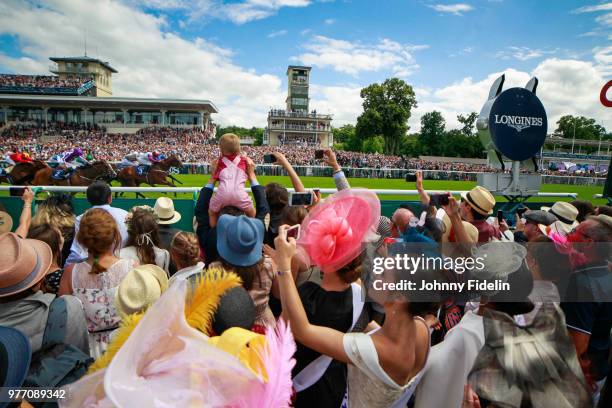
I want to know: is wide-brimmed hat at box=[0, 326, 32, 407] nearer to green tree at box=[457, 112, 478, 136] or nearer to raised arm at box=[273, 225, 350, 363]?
raised arm at box=[273, 225, 350, 363]

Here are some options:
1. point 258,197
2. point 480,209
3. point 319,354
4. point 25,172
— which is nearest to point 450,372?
point 319,354

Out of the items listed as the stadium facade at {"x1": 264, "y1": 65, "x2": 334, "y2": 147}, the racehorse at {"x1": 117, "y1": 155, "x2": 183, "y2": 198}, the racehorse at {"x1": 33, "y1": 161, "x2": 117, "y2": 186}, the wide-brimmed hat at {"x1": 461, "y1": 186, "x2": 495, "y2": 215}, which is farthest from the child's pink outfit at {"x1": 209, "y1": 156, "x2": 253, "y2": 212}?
the stadium facade at {"x1": 264, "y1": 65, "x2": 334, "y2": 147}

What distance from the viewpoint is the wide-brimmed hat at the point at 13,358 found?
102cm

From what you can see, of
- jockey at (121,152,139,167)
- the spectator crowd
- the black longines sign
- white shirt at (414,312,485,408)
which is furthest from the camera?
jockey at (121,152,139,167)

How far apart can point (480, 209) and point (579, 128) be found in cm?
11338

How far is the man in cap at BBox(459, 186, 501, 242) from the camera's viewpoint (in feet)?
11.0

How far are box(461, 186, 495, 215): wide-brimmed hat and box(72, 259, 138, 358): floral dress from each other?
299 centimetres

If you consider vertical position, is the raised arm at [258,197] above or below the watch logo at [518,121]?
below

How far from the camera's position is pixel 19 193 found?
19.1ft

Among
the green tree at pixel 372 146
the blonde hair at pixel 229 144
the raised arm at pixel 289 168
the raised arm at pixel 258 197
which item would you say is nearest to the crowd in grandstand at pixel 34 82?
the green tree at pixel 372 146

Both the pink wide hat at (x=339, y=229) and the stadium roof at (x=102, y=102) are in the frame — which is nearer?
the pink wide hat at (x=339, y=229)

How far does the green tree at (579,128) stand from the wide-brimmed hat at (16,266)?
11192cm

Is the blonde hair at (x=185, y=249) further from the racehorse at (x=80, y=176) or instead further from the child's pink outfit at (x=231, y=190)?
the racehorse at (x=80, y=176)

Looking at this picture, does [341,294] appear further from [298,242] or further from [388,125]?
[388,125]
